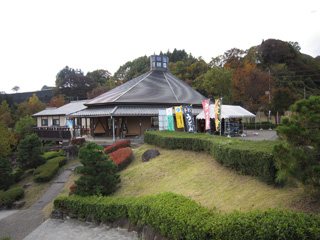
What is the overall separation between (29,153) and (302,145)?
20674 mm

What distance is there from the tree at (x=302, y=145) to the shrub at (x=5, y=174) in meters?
17.8

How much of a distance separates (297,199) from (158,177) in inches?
285

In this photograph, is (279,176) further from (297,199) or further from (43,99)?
(43,99)

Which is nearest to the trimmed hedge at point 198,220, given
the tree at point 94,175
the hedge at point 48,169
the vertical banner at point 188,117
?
the tree at point 94,175

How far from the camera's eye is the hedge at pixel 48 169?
21.3 m

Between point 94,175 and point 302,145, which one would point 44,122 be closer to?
point 94,175

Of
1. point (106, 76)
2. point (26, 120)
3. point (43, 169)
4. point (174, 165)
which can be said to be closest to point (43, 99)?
point (106, 76)

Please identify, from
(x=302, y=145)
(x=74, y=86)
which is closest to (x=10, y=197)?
(x=302, y=145)

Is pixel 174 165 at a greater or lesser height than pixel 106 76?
lesser

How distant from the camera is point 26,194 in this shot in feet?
66.0

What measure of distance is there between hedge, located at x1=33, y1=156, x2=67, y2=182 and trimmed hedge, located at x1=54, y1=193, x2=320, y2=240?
31.9 feet

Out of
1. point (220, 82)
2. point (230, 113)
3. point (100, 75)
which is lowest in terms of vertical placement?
point (230, 113)

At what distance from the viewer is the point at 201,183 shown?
11.9m

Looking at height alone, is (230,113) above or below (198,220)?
above
